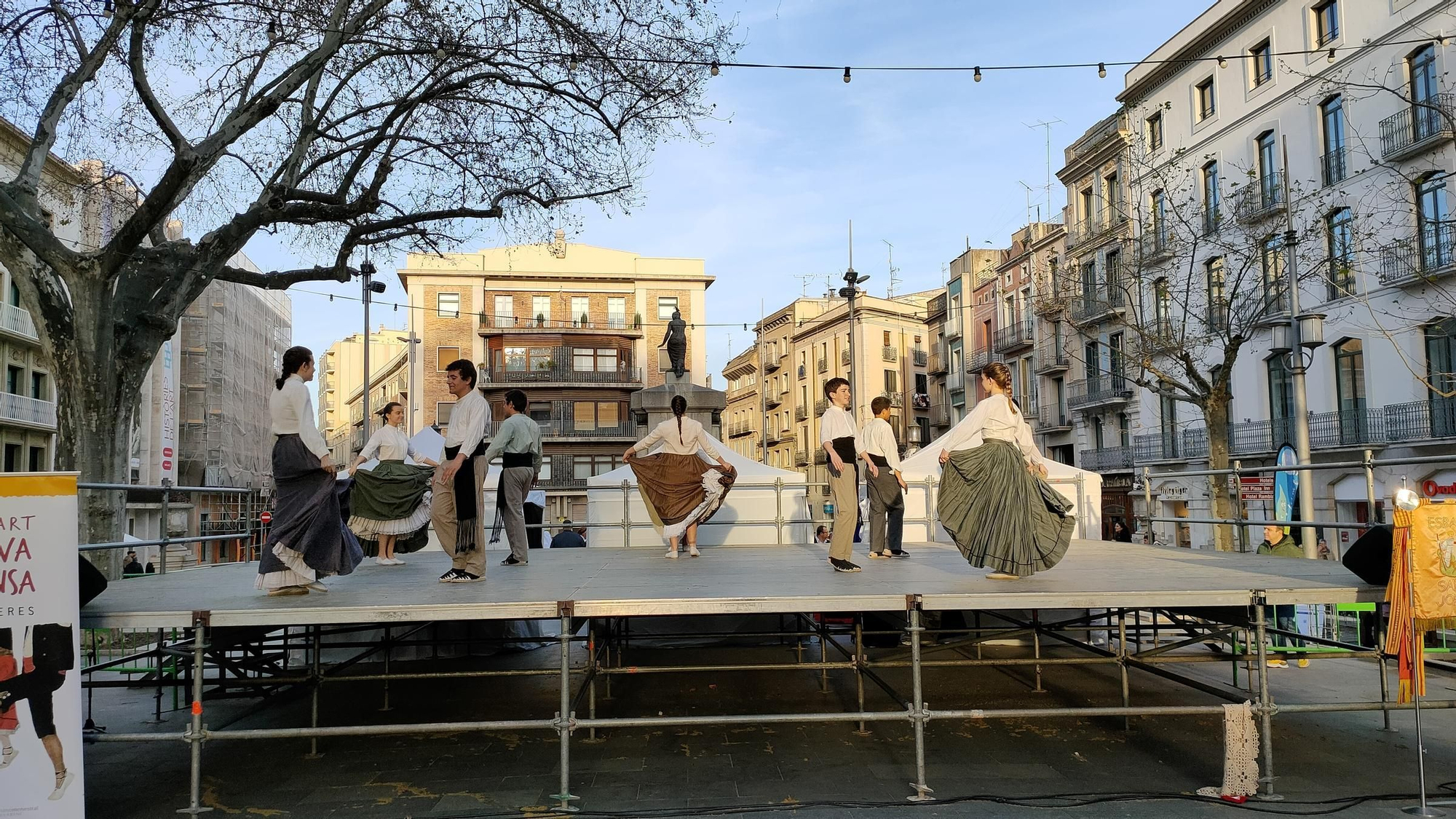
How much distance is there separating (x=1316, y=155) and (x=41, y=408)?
148ft

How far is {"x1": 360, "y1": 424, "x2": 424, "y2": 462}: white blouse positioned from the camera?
31.5 ft

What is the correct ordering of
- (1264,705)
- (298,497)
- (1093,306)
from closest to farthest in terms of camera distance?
(1264,705) → (298,497) → (1093,306)

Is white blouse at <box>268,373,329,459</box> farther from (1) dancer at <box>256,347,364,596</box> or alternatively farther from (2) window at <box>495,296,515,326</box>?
(2) window at <box>495,296,515,326</box>

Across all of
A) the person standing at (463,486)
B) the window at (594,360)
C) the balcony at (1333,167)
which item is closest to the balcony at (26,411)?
the window at (594,360)

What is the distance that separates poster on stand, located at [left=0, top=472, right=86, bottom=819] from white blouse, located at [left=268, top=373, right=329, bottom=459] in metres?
1.51

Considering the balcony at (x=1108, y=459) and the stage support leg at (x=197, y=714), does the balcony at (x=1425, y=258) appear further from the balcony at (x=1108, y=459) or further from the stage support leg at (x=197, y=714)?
the stage support leg at (x=197, y=714)

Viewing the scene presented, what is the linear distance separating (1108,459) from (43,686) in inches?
1496

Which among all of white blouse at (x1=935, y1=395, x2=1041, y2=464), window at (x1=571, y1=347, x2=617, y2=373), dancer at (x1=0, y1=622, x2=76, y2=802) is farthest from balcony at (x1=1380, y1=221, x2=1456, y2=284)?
window at (x1=571, y1=347, x2=617, y2=373)

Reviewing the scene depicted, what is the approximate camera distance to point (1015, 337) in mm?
45344

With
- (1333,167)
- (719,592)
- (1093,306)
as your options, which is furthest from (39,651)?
(1093,306)

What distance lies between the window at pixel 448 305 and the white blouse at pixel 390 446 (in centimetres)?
4911

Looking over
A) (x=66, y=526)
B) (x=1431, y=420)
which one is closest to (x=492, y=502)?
(x=66, y=526)

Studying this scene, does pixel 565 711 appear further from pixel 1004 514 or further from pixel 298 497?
pixel 1004 514

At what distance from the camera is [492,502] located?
1432 cm
